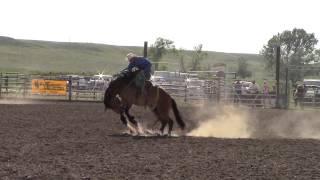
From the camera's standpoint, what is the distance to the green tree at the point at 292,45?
226 feet

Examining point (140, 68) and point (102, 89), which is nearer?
point (140, 68)

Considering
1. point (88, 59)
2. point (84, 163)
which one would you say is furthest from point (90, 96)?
point (88, 59)

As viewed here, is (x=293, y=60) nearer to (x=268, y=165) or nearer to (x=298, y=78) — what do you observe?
(x=298, y=78)

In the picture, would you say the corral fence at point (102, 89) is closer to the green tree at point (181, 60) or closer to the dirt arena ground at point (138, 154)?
the green tree at point (181, 60)

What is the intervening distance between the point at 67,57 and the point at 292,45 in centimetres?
7814

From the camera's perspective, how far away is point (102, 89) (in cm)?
3531

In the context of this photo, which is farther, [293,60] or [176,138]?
[293,60]

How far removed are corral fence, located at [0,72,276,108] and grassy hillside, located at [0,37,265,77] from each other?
7034cm

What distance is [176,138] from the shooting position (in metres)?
13.7

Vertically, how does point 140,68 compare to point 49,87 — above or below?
above

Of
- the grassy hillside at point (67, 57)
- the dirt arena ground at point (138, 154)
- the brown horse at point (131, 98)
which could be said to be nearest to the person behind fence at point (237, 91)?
the dirt arena ground at point (138, 154)

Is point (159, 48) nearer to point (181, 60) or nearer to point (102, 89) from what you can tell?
point (181, 60)

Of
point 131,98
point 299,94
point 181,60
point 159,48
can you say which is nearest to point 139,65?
point 131,98

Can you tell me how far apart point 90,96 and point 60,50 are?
12438cm
